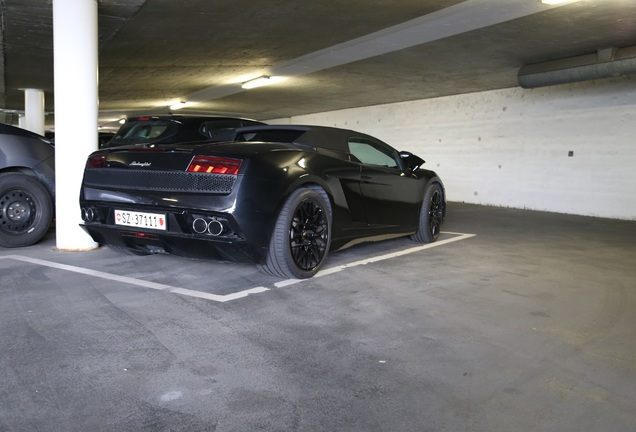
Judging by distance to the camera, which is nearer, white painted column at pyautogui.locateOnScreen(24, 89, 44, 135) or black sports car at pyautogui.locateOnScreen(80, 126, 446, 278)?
black sports car at pyautogui.locateOnScreen(80, 126, 446, 278)

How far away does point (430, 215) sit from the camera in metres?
6.10

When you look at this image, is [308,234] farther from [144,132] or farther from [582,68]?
[582,68]

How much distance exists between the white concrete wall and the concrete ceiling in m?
0.74

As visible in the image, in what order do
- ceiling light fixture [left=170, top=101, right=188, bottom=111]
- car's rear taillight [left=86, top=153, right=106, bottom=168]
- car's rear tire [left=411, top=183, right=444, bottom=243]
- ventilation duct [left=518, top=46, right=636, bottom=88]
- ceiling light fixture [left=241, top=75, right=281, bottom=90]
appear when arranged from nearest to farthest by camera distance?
car's rear taillight [left=86, top=153, right=106, bottom=168], car's rear tire [left=411, top=183, right=444, bottom=243], ventilation duct [left=518, top=46, right=636, bottom=88], ceiling light fixture [left=241, top=75, right=281, bottom=90], ceiling light fixture [left=170, top=101, right=188, bottom=111]

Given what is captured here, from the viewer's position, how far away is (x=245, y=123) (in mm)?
6793

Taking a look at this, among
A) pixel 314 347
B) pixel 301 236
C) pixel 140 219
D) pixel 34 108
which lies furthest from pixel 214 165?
pixel 34 108

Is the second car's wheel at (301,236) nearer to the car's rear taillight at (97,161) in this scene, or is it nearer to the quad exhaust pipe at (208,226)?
the quad exhaust pipe at (208,226)

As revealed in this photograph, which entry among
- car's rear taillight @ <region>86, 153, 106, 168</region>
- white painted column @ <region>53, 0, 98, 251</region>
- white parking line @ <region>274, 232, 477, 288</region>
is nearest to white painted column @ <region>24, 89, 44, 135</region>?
white painted column @ <region>53, 0, 98, 251</region>

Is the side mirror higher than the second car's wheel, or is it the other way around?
the side mirror

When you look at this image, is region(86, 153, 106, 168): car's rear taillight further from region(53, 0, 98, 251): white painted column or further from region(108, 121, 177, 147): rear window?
region(108, 121, 177, 147): rear window

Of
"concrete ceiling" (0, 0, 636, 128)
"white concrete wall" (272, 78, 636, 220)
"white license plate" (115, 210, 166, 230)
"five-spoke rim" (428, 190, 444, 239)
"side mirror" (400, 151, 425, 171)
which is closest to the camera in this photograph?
"white license plate" (115, 210, 166, 230)

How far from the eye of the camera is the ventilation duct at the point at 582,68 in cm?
812

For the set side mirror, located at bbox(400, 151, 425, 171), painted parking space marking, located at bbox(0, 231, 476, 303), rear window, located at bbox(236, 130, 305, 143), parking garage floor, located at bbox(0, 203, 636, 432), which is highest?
rear window, located at bbox(236, 130, 305, 143)

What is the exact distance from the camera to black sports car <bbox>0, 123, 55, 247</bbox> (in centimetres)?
517
